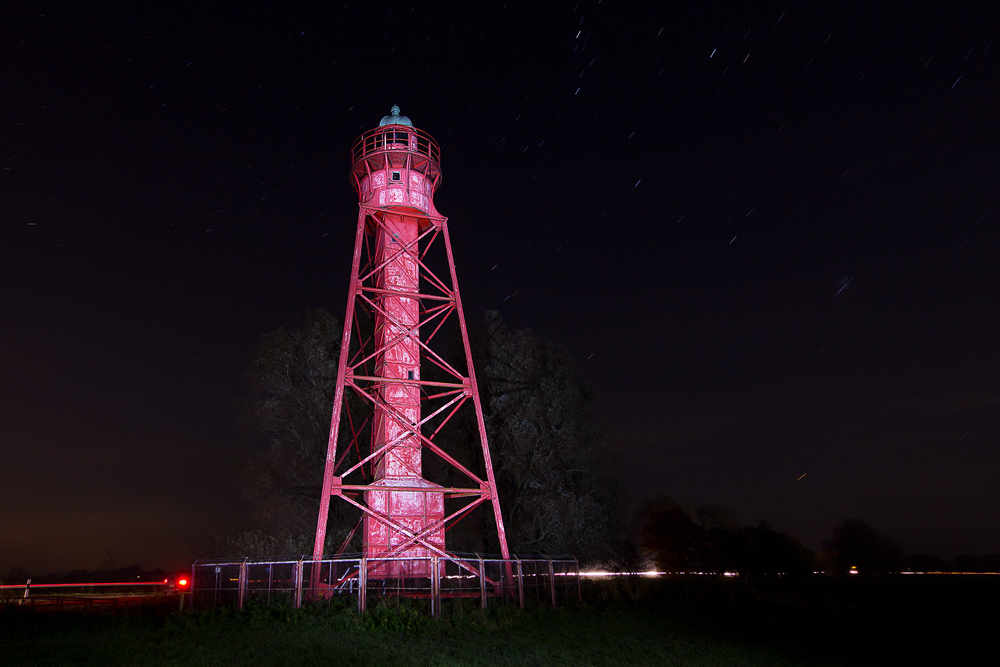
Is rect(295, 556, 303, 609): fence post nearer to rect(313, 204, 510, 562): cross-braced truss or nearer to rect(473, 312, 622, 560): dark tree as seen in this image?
rect(313, 204, 510, 562): cross-braced truss

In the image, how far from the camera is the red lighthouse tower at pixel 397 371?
2003 centimetres

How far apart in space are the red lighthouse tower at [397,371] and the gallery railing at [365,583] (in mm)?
571

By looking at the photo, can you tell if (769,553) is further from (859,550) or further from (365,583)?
(365,583)

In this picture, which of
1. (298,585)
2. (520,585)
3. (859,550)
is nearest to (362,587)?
(298,585)

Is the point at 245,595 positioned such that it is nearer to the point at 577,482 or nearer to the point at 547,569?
the point at 547,569

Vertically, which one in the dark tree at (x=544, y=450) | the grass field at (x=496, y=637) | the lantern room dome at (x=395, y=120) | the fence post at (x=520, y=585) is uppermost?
the lantern room dome at (x=395, y=120)

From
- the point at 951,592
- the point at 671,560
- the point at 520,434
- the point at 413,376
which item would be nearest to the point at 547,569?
the point at 413,376

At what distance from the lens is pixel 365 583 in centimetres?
1600

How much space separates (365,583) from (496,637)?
3.78 m

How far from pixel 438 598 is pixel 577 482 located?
14731mm

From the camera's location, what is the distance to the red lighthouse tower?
65.7 feet

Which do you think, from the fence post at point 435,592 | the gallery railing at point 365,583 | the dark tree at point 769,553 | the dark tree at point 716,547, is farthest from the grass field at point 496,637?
the dark tree at point 769,553

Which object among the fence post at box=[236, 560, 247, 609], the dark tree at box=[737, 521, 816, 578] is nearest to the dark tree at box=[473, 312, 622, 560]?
the fence post at box=[236, 560, 247, 609]

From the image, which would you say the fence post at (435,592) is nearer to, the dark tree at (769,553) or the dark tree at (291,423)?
the dark tree at (291,423)
